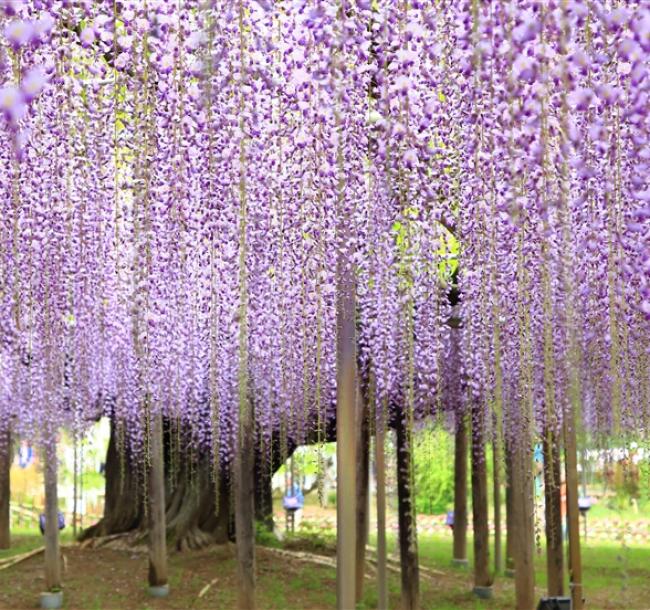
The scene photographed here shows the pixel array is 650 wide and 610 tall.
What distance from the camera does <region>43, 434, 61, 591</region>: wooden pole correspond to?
11000 millimetres

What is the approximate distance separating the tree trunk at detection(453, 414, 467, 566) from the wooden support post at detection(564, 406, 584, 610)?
137 inches

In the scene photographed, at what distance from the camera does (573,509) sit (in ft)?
30.4

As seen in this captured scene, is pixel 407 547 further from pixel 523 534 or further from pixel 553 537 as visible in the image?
pixel 553 537

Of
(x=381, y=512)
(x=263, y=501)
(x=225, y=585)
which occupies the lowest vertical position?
(x=225, y=585)

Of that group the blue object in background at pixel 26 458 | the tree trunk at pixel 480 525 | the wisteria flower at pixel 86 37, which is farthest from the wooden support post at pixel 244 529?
the blue object in background at pixel 26 458

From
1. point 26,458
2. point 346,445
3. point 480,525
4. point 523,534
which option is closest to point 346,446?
point 346,445

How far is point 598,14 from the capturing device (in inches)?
161

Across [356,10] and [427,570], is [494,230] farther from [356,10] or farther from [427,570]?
[427,570]

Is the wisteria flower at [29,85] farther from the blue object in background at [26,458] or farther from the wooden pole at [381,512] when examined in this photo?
the blue object in background at [26,458]

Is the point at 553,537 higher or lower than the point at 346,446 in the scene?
lower

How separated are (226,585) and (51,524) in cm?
245

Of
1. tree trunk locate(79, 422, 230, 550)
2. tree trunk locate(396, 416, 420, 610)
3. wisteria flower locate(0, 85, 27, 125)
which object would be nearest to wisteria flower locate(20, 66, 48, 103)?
wisteria flower locate(0, 85, 27, 125)

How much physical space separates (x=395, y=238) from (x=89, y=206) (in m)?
2.16


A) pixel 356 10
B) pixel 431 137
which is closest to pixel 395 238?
pixel 431 137
